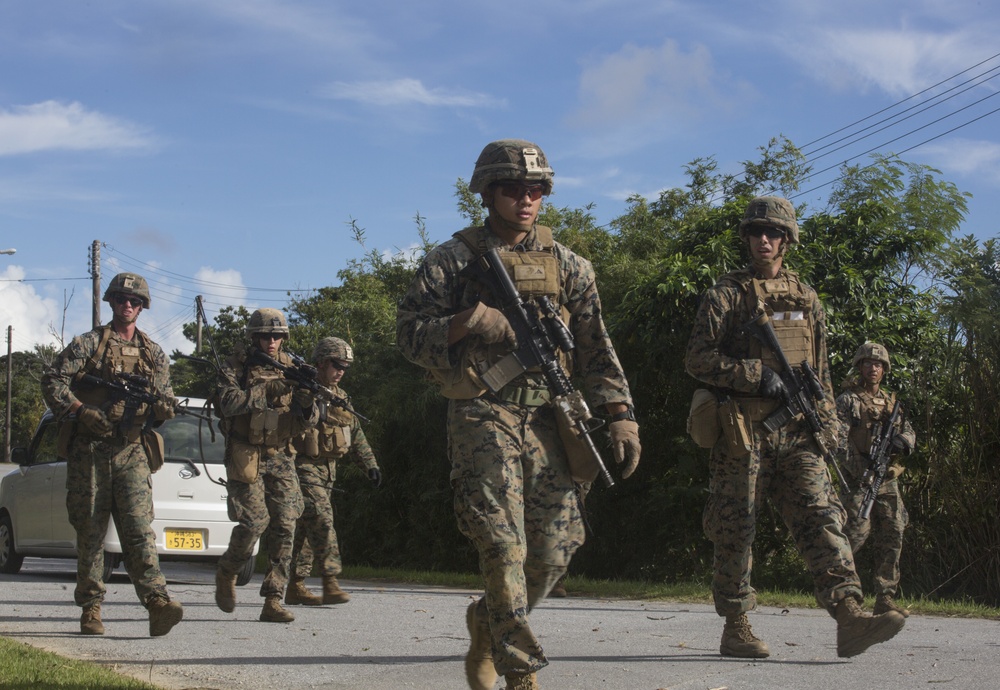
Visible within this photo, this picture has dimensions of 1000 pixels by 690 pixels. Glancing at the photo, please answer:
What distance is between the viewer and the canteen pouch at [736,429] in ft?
20.3

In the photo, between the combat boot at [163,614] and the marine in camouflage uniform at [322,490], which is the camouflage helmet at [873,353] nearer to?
the marine in camouflage uniform at [322,490]

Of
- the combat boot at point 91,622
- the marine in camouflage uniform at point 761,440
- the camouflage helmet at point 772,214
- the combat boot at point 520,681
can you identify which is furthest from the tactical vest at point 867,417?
the combat boot at point 520,681

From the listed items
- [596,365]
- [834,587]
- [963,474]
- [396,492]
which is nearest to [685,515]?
[963,474]

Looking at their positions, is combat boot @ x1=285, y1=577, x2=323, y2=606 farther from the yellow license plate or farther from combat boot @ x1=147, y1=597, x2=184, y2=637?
the yellow license plate

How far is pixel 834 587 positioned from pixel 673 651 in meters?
1.17

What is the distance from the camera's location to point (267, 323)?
923 cm

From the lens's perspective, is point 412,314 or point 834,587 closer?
point 412,314

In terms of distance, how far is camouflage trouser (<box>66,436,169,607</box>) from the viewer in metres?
7.85

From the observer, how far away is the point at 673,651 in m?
6.71

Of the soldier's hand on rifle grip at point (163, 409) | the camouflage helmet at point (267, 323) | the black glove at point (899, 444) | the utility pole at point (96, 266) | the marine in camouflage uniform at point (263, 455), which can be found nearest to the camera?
the soldier's hand on rifle grip at point (163, 409)

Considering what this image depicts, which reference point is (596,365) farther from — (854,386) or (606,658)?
(854,386)

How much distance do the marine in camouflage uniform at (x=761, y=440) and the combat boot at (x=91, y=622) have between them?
404 centimetres

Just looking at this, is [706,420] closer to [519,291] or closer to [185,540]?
[519,291]

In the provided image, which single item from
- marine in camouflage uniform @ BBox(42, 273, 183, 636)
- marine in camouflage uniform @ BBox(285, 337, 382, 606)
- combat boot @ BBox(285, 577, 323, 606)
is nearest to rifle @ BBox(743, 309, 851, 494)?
marine in camouflage uniform @ BBox(42, 273, 183, 636)
